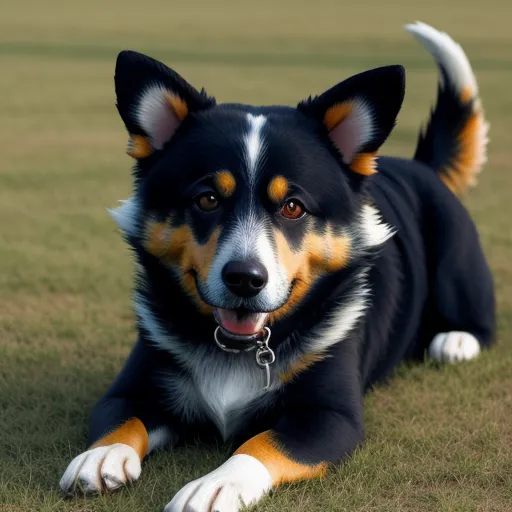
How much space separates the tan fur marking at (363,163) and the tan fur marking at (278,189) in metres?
0.39

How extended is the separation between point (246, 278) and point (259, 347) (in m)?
0.50

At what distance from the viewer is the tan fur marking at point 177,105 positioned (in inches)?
142

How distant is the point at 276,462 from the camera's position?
3236 millimetres

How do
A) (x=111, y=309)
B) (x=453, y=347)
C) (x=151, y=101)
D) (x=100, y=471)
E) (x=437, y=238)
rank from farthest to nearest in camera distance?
(x=111, y=309)
(x=437, y=238)
(x=453, y=347)
(x=151, y=101)
(x=100, y=471)

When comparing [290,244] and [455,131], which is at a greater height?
[290,244]

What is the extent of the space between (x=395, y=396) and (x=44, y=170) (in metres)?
5.71

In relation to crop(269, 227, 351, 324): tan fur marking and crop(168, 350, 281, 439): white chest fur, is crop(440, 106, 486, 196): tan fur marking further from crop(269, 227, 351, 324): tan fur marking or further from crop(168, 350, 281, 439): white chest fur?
crop(168, 350, 281, 439): white chest fur

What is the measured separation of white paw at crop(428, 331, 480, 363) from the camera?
15.5 feet

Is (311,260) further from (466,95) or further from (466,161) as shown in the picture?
(466,95)

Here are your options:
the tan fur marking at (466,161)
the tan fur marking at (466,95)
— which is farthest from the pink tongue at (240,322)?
the tan fur marking at (466,95)

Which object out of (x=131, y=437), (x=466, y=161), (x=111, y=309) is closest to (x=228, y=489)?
(x=131, y=437)

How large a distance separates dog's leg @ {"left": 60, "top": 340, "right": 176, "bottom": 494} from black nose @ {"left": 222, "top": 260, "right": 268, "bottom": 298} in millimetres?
641

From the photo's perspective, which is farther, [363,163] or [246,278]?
[363,163]

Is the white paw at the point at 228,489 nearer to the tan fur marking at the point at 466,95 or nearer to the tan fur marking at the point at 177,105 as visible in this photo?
the tan fur marking at the point at 177,105
